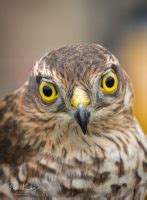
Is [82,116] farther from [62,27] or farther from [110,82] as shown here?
[62,27]

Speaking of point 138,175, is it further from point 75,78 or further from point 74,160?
point 75,78

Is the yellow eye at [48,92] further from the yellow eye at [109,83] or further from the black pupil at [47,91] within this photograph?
the yellow eye at [109,83]

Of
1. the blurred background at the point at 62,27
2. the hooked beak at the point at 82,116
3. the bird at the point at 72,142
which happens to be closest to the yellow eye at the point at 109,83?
the bird at the point at 72,142

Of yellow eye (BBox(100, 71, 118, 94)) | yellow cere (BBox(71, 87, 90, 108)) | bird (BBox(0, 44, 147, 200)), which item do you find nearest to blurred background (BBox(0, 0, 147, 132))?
bird (BBox(0, 44, 147, 200))

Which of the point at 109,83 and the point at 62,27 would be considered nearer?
the point at 109,83

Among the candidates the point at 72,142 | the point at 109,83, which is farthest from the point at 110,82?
the point at 72,142

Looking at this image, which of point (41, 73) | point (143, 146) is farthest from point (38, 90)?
point (143, 146)

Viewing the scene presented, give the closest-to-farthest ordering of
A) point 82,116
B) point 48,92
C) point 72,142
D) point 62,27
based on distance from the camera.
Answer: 1. point 82,116
2. point 48,92
3. point 72,142
4. point 62,27
